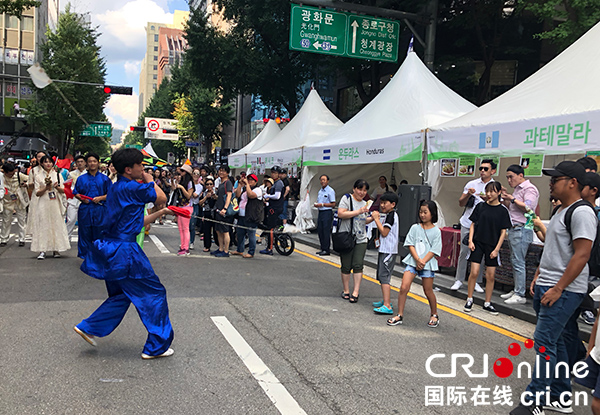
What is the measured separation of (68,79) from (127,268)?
37200 mm

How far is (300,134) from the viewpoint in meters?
16.1

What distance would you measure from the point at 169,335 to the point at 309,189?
34.8 ft

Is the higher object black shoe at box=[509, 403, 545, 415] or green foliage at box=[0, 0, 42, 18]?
green foliage at box=[0, 0, 42, 18]

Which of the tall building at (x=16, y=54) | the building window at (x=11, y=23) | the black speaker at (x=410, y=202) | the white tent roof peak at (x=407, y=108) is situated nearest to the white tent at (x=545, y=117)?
the black speaker at (x=410, y=202)

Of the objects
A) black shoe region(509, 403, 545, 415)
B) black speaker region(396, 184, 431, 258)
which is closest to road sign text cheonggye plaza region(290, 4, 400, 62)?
black speaker region(396, 184, 431, 258)

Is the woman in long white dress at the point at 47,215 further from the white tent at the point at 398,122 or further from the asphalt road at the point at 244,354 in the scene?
the white tent at the point at 398,122

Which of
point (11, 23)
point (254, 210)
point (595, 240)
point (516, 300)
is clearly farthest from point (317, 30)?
point (11, 23)

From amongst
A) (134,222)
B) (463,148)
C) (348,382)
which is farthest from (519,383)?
(463,148)

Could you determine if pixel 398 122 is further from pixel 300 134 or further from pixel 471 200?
pixel 300 134

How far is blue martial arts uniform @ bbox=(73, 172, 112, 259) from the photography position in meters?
7.48

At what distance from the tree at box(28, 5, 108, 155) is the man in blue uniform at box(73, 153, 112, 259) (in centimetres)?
3148

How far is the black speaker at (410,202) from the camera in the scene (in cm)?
947

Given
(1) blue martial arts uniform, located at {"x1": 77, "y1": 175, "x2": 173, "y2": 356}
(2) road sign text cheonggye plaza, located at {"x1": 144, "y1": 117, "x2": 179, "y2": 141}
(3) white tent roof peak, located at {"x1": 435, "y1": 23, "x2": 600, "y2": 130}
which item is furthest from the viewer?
(2) road sign text cheonggye plaza, located at {"x1": 144, "y1": 117, "x2": 179, "y2": 141}

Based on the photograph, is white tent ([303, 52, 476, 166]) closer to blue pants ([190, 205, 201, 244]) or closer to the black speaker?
the black speaker
